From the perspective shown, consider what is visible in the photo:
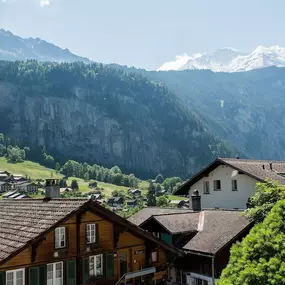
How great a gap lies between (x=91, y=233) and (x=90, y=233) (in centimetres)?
8

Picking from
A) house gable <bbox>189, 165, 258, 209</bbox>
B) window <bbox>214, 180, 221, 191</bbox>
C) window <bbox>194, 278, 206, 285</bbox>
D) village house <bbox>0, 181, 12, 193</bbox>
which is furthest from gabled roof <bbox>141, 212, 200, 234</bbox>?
village house <bbox>0, 181, 12, 193</bbox>

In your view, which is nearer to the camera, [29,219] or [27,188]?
[29,219]

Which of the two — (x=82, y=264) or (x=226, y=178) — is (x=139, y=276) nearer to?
(x=82, y=264)

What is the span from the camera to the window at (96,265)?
2044cm

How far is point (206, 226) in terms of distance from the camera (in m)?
28.6

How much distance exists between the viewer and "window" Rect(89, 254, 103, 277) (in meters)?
20.4

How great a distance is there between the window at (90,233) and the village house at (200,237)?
315 inches

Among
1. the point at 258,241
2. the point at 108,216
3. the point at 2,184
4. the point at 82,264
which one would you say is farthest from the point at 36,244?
the point at 2,184

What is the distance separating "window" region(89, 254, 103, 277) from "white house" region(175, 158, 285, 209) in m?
16.1

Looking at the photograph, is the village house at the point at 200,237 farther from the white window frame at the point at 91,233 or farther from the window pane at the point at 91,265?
the white window frame at the point at 91,233

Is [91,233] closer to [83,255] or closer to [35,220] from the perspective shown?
[83,255]

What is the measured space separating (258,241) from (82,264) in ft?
35.9

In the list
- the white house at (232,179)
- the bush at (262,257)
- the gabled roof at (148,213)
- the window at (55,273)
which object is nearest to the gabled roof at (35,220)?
the window at (55,273)

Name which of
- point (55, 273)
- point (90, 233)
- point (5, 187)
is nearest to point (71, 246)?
point (90, 233)
